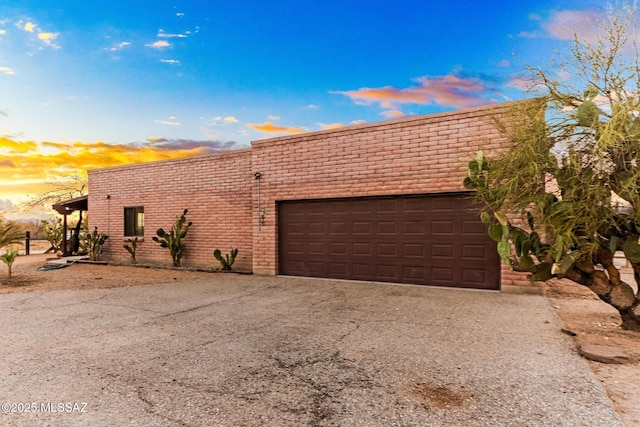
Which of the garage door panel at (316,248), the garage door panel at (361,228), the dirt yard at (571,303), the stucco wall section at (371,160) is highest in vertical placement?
the stucco wall section at (371,160)

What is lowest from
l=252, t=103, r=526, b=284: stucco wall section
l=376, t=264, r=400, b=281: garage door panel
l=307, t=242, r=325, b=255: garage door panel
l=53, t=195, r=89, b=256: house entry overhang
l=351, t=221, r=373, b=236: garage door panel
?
l=376, t=264, r=400, b=281: garage door panel

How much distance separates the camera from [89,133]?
15430mm

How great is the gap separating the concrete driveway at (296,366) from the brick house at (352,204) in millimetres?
2326

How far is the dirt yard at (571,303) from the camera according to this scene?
345cm

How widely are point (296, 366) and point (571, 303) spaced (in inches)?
260

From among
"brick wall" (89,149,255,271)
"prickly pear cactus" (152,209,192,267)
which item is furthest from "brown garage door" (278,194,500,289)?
"prickly pear cactus" (152,209,192,267)

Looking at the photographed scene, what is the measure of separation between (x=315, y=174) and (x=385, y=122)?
2.61m

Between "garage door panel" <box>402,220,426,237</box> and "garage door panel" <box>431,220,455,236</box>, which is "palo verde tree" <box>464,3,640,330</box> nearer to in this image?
"garage door panel" <box>431,220,455,236</box>

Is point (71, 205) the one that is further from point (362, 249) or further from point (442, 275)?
point (442, 275)

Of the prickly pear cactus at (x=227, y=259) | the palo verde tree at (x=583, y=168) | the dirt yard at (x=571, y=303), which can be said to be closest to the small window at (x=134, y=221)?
the dirt yard at (x=571, y=303)

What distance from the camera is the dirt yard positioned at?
3.45 m

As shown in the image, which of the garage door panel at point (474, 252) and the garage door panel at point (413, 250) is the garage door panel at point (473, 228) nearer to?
the garage door panel at point (474, 252)

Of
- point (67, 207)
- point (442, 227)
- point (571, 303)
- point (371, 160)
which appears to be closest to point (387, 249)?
point (442, 227)

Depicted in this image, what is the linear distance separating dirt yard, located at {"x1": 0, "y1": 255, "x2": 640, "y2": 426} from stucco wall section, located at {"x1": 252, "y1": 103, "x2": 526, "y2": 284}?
1615mm
